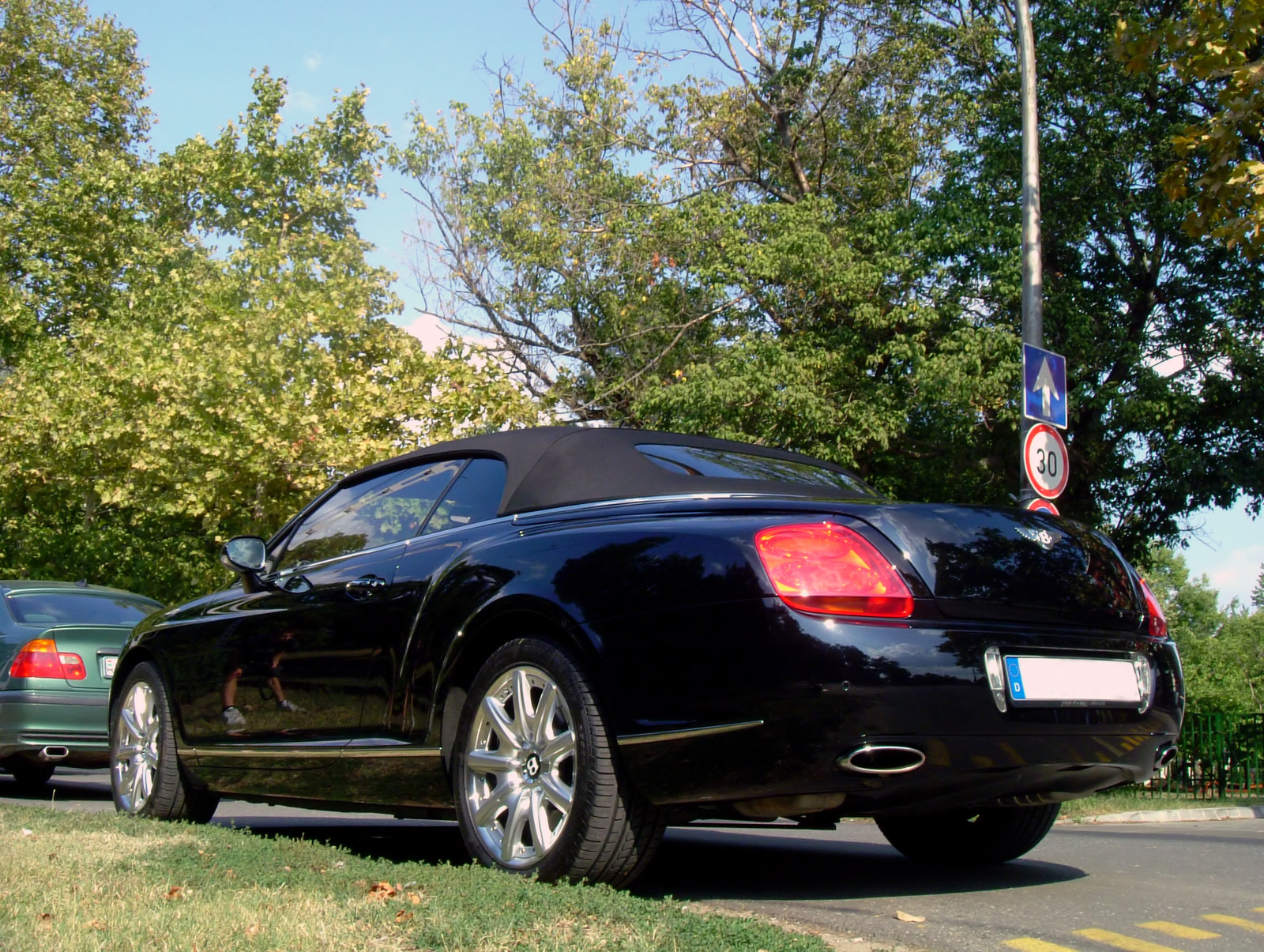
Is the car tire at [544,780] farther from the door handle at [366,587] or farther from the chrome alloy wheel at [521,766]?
the door handle at [366,587]

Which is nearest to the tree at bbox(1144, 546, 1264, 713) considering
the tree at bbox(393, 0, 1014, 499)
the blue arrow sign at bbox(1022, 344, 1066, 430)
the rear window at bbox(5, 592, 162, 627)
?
the tree at bbox(393, 0, 1014, 499)

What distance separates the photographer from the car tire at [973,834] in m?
4.58

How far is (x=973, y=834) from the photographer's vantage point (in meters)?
4.70

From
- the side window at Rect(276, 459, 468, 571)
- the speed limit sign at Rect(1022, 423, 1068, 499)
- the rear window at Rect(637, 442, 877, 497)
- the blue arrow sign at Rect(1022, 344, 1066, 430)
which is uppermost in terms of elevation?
the blue arrow sign at Rect(1022, 344, 1066, 430)

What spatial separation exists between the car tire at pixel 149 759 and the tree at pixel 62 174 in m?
26.0

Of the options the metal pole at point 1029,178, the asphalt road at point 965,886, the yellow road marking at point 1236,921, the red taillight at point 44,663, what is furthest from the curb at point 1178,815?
the red taillight at point 44,663

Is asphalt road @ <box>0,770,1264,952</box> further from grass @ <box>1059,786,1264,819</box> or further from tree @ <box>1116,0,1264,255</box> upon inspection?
tree @ <box>1116,0,1264,255</box>

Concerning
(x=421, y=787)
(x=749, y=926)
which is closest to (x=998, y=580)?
(x=749, y=926)

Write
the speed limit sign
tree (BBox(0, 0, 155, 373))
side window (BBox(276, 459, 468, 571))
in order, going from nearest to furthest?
side window (BBox(276, 459, 468, 571)), the speed limit sign, tree (BBox(0, 0, 155, 373))

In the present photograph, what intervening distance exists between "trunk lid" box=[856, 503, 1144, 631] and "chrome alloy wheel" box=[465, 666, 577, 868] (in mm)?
1085

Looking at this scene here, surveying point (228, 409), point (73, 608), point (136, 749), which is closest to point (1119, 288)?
point (228, 409)

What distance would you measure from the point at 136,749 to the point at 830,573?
4.13 meters

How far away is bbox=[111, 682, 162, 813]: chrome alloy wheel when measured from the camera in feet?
20.0

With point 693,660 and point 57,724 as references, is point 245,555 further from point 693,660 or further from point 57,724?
point 57,724
